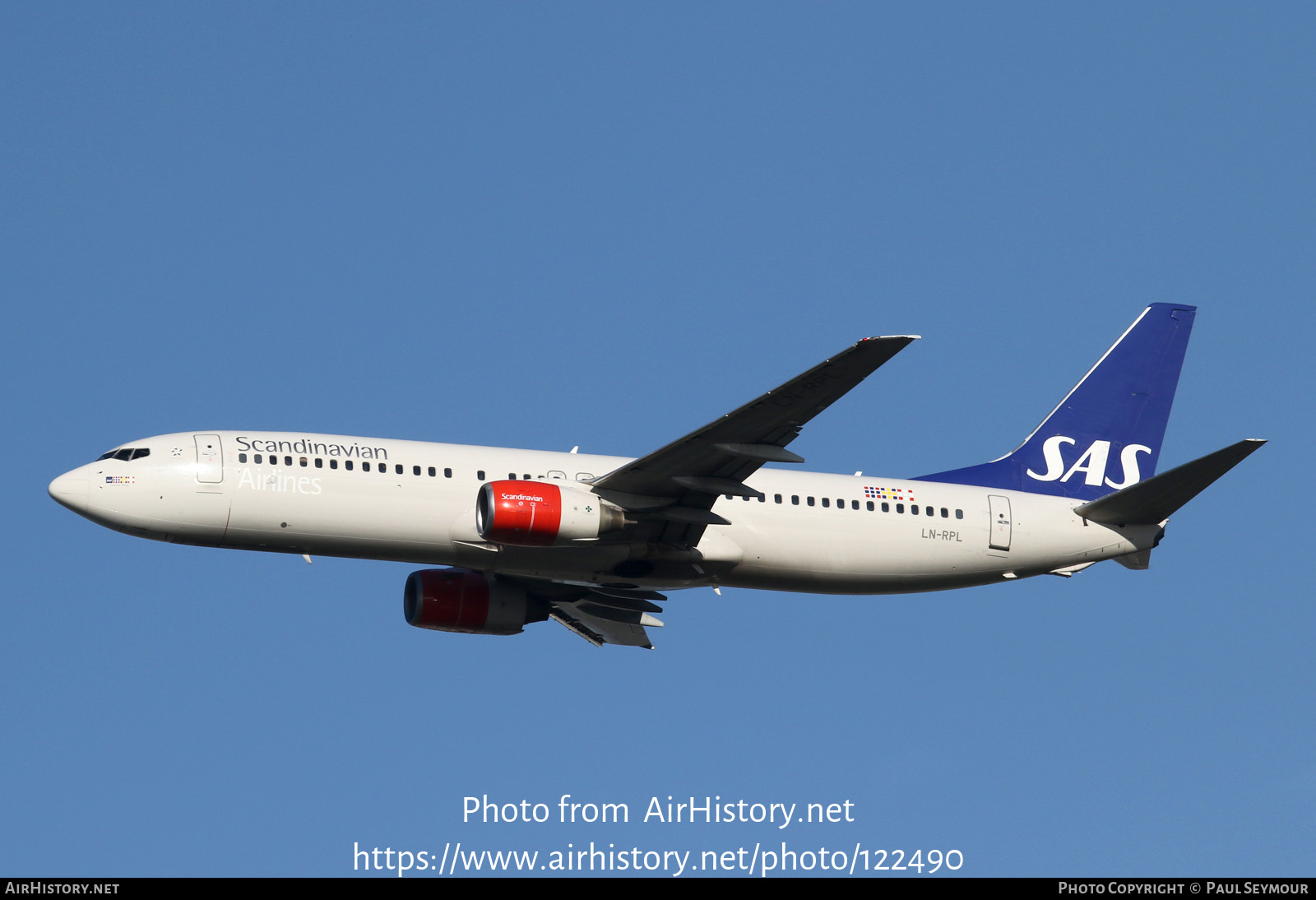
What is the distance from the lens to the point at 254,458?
4253 cm

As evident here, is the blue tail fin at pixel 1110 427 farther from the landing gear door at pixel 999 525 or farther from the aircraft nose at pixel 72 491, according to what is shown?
the aircraft nose at pixel 72 491

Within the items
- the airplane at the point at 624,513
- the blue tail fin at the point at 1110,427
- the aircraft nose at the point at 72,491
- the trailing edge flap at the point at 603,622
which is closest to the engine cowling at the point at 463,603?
the airplane at the point at 624,513

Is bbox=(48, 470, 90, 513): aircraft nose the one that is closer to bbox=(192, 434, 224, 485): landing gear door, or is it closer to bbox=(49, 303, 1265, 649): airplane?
bbox=(49, 303, 1265, 649): airplane

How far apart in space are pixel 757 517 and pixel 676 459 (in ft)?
12.9

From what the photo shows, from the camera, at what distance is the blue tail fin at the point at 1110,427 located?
49531 mm

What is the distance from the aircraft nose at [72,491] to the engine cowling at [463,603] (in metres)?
9.81

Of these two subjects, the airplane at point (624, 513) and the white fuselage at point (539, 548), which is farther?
the white fuselage at point (539, 548)

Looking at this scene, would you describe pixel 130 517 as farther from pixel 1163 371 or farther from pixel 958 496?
pixel 1163 371

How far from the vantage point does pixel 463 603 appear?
47.5 metres

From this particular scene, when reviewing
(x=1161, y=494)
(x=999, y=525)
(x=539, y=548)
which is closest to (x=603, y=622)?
(x=539, y=548)

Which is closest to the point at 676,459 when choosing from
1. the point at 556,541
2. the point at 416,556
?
the point at 556,541

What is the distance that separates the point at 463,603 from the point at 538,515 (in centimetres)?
745

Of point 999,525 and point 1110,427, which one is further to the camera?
point 1110,427

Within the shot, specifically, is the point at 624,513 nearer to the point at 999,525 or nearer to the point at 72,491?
the point at 999,525
